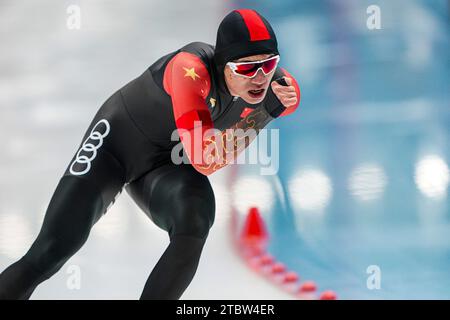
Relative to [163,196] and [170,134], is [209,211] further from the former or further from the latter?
[170,134]

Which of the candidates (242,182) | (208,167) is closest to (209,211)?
(208,167)

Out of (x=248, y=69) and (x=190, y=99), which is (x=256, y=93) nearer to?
(x=248, y=69)

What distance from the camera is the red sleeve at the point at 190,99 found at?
2.48 metres

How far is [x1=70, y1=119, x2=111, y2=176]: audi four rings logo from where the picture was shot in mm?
2766

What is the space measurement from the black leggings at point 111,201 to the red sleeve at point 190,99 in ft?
0.54

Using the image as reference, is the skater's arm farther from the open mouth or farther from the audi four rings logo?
the audi four rings logo

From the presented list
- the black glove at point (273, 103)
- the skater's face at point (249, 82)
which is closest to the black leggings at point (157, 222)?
the skater's face at point (249, 82)

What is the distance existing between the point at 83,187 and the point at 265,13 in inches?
124

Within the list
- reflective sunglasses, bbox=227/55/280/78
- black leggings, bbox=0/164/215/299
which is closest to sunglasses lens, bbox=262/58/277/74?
reflective sunglasses, bbox=227/55/280/78

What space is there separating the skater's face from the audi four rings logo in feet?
1.87

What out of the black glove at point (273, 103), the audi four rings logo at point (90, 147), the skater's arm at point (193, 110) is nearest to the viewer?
the skater's arm at point (193, 110)

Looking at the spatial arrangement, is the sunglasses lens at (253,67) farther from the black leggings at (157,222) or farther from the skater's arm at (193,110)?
the black leggings at (157,222)

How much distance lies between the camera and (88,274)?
12.6 feet

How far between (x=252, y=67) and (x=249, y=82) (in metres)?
0.07
